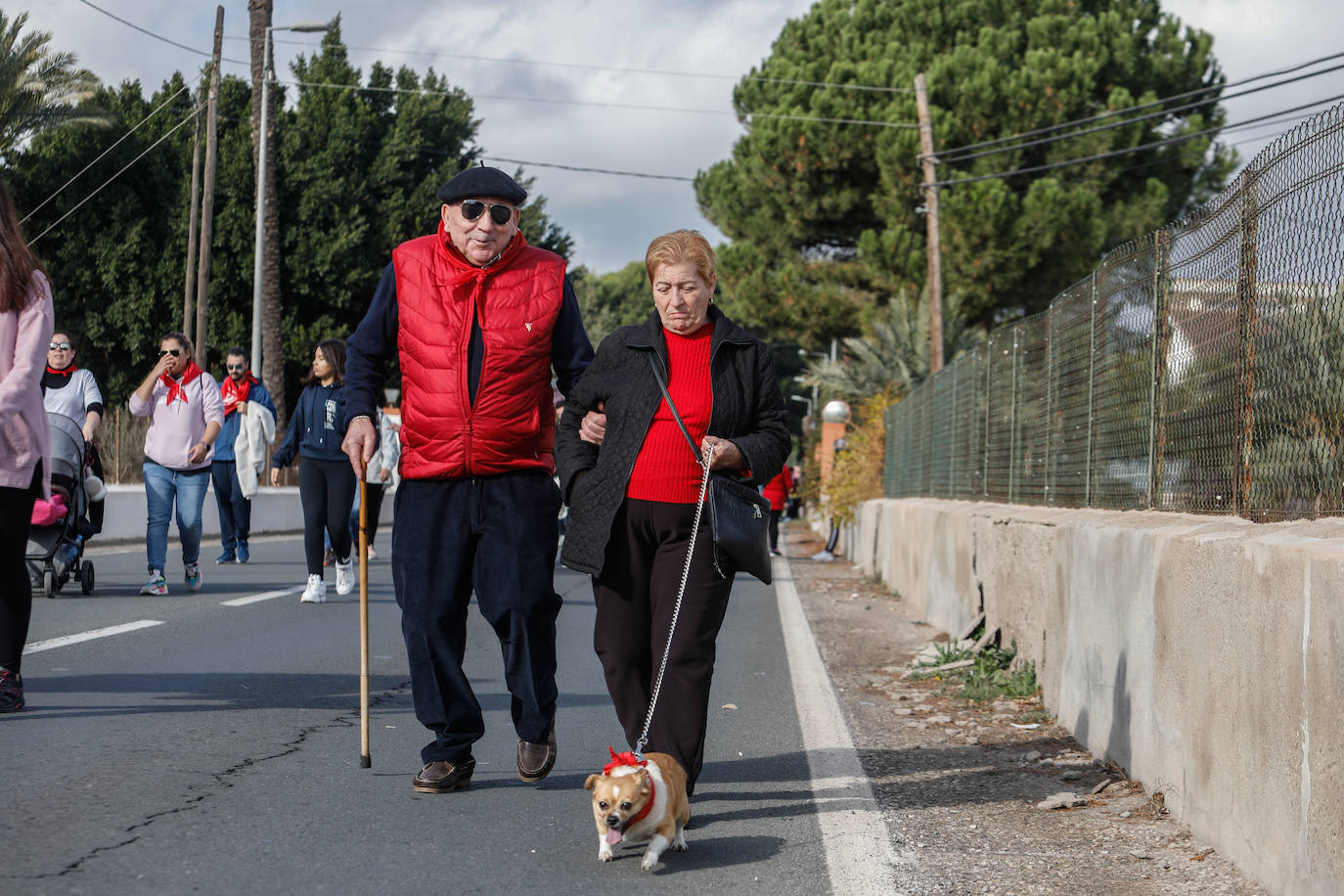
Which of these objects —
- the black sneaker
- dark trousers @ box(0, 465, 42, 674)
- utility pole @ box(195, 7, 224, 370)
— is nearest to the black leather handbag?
dark trousers @ box(0, 465, 42, 674)

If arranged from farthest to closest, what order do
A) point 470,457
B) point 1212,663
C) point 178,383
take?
point 178,383, point 470,457, point 1212,663

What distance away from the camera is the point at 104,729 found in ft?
19.5

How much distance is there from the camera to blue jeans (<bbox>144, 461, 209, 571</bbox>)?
38.2 ft

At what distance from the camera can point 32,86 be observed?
102ft

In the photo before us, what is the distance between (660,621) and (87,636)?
16.7 ft

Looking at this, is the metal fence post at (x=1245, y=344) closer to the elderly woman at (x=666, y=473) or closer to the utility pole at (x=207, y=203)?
the elderly woman at (x=666, y=473)

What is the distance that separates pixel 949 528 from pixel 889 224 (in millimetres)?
22616

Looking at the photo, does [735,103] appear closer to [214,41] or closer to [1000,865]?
[214,41]

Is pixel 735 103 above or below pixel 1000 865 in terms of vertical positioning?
above

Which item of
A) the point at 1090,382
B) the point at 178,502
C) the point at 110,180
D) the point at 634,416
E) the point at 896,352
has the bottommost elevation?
the point at 178,502

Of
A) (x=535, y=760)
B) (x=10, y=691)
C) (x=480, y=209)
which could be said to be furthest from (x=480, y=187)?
(x=10, y=691)

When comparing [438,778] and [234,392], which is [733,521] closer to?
[438,778]

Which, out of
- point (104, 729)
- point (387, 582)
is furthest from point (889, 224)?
point (104, 729)

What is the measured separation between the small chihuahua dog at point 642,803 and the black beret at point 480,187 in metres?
1.84
